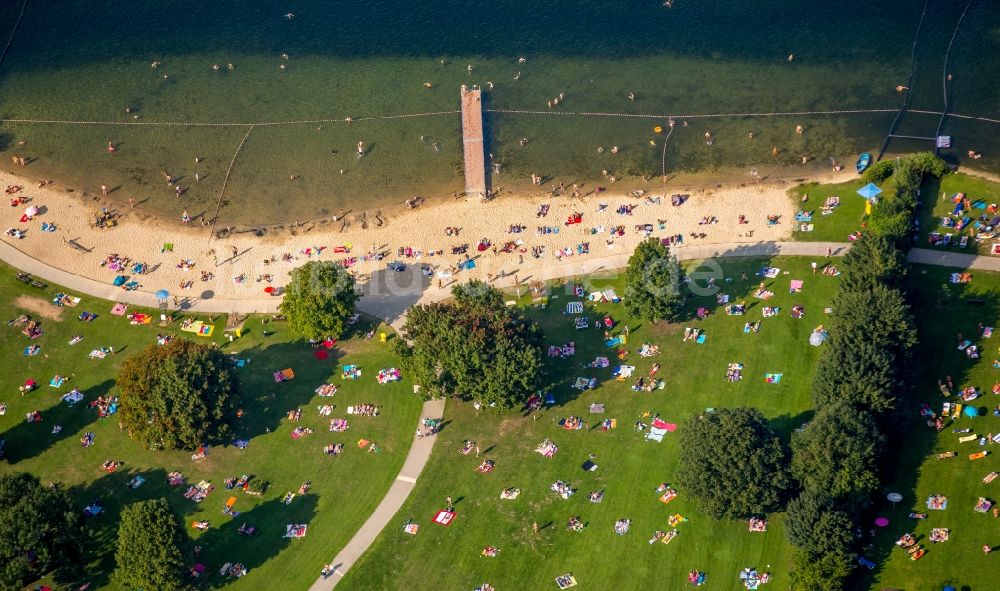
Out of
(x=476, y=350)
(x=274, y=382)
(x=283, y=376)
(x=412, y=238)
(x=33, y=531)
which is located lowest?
(x=33, y=531)

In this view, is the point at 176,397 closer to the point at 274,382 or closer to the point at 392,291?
the point at 274,382

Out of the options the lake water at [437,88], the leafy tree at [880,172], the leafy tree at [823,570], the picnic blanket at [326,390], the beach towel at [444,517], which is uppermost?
the lake water at [437,88]

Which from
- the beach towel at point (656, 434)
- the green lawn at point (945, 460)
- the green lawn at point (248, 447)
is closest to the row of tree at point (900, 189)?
the green lawn at point (945, 460)

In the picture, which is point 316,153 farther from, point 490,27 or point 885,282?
point 885,282

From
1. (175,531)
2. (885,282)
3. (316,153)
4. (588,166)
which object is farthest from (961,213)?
(175,531)

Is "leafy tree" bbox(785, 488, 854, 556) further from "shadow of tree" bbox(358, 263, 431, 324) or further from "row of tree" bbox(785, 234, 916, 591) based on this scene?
"shadow of tree" bbox(358, 263, 431, 324)

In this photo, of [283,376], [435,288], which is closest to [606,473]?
[435,288]

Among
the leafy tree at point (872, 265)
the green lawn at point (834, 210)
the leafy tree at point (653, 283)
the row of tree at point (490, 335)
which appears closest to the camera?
the row of tree at point (490, 335)

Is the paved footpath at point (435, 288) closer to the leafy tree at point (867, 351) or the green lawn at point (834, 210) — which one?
the green lawn at point (834, 210)
